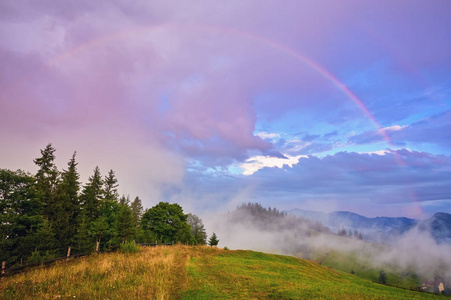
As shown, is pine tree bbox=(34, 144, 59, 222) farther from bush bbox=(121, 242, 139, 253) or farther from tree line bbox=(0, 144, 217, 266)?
bush bbox=(121, 242, 139, 253)

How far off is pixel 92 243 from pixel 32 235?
498 inches

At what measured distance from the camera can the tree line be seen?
3462 centimetres

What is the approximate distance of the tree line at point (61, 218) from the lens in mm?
34625

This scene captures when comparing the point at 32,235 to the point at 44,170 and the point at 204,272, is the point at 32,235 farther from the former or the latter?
the point at 204,272

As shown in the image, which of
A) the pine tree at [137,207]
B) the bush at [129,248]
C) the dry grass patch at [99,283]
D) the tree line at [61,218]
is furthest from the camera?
the pine tree at [137,207]

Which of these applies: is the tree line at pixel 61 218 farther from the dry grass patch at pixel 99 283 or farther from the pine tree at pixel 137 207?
the pine tree at pixel 137 207

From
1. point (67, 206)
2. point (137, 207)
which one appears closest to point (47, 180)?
point (67, 206)

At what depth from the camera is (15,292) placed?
42.6 feet

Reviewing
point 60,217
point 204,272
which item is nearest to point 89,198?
point 60,217

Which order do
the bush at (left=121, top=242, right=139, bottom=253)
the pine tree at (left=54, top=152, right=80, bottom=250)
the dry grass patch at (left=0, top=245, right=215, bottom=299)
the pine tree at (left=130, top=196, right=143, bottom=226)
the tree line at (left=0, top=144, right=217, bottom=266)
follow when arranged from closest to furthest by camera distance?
the dry grass patch at (left=0, top=245, right=215, bottom=299) → the bush at (left=121, top=242, right=139, bottom=253) → the tree line at (left=0, top=144, right=217, bottom=266) → the pine tree at (left=54, top=152, right=80, bottom=250) → the pine tree at (left=130, top=196, right=143, bottom=226)

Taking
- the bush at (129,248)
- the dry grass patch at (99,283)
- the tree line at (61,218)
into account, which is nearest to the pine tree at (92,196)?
the tree line at (61,218)

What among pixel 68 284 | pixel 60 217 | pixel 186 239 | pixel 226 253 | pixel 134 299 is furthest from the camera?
pixel 186 239

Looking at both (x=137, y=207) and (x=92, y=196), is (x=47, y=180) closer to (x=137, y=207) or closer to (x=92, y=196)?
(x=92, y=196)

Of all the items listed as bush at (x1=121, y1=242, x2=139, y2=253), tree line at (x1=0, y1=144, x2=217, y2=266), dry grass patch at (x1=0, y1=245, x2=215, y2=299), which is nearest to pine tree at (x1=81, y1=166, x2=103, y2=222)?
tree line at (x1=0, y1=144, x2=217, y2=266)
